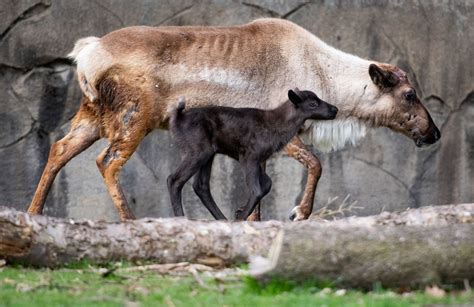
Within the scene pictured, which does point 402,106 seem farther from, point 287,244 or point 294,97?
Answer: point 287,244

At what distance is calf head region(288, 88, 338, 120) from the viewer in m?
8.59

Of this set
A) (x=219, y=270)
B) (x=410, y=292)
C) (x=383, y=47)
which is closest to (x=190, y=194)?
(x=383, y=47)

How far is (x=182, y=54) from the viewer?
8820 mm

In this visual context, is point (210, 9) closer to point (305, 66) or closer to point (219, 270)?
point (305, 66)

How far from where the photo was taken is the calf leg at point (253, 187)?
321 inches

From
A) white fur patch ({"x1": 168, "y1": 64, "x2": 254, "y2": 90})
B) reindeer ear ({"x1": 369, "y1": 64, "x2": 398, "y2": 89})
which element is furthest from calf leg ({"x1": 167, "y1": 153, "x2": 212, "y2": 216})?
reindeer ear ({"x1": 369, "y1": 64, "x2": 398, "y2": 89})

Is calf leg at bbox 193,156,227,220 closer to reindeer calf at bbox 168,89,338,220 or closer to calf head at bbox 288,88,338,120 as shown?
reindeer calf at bbox 168,89,338,220

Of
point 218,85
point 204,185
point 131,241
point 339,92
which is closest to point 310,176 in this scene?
point 339,92

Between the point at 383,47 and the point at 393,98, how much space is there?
4.24 ft

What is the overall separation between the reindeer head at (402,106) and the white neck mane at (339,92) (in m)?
0.11

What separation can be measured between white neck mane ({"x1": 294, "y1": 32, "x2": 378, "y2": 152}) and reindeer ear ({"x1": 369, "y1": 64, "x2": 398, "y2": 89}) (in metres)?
0.08

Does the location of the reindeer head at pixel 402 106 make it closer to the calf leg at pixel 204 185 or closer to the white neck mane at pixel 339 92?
the white neck mane at pixel 339 92

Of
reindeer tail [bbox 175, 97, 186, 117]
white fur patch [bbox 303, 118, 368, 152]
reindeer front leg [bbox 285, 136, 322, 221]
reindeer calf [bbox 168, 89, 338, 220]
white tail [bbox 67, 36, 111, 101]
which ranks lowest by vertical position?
reindeer front leg [bbox 285, 136, 322, 221]

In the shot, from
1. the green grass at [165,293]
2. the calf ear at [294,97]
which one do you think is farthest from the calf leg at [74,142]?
the green grass at [165,293]
